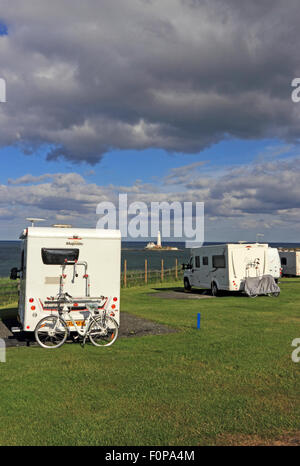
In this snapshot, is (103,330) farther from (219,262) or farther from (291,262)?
(291,262)

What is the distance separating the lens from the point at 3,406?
663 cm

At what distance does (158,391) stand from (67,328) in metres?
4.28

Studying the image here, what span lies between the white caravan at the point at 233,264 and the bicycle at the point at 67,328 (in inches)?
462

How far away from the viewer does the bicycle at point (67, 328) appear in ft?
35.6

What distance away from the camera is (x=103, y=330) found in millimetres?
11078

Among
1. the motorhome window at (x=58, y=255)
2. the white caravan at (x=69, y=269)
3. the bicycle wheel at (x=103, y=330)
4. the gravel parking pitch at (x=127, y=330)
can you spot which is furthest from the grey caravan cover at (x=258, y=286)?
the motorhome window at (x=58, y=255)

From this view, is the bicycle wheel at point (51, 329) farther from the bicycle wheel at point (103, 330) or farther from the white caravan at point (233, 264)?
the white caravan at point (233, 264)

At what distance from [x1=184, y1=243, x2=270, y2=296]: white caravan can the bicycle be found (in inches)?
462

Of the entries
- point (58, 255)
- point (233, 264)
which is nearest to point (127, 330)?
point (58, 255)

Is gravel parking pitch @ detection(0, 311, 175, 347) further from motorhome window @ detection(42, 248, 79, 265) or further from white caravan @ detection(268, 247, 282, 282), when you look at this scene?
white caravan @ detection(268, 247, 282, 282)

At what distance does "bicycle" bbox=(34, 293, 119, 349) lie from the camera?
10859 millimetres

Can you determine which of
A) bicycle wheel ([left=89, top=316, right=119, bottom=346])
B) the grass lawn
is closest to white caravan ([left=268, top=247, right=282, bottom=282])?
the grass lawn
